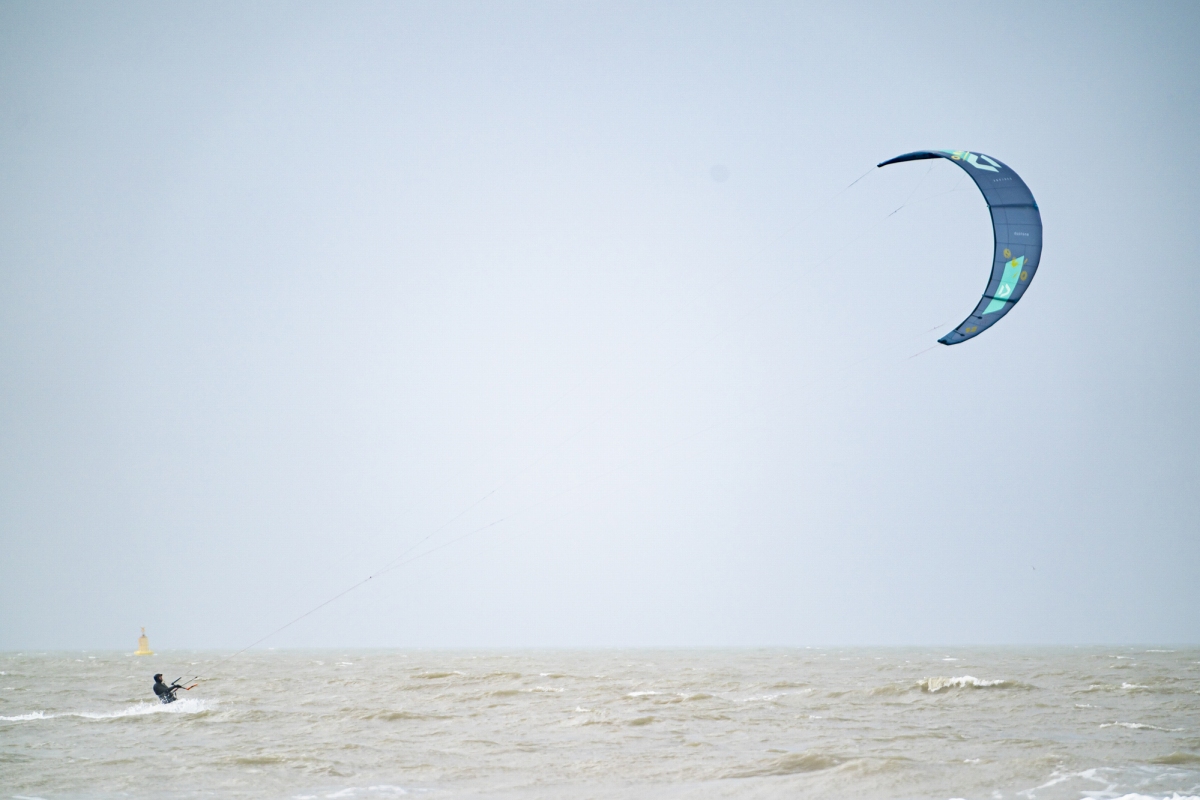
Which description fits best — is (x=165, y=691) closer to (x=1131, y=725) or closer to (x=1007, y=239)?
(x=1131, y=725)

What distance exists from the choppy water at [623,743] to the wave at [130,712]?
7 centimetres

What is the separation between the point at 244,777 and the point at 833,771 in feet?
24.0

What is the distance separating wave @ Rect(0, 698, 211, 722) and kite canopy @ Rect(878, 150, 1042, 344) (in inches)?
686

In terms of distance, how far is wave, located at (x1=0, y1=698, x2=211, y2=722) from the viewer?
18984 mm

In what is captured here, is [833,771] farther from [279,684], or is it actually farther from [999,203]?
[279,684]

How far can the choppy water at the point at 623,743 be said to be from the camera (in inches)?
433

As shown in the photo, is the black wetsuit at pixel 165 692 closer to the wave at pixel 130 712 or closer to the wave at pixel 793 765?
the wave at pixel 130 712

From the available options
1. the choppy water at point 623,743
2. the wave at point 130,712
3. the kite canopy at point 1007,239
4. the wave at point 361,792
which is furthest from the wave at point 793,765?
the wave at point 130,712

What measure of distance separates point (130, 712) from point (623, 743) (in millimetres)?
11891

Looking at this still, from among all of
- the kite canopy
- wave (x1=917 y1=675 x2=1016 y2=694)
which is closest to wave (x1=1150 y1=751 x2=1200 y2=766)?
the kite canopy

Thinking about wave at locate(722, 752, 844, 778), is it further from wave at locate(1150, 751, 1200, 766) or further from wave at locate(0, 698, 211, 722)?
wave at locate(0, 698, 211, 722)

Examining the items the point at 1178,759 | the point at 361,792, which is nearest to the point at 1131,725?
the point at 1178,759

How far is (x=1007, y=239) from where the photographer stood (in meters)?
16.7

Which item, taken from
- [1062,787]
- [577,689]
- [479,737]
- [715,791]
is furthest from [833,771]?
[577,689]
